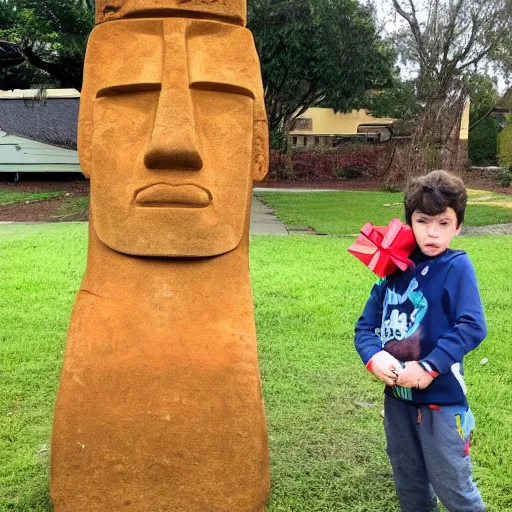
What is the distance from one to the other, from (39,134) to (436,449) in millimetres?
16465

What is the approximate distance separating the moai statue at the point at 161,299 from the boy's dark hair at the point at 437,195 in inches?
26.6

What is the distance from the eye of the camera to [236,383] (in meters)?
2.42

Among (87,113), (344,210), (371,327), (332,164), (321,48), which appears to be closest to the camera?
(371,327)

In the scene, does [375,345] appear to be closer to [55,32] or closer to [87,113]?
[87,113]

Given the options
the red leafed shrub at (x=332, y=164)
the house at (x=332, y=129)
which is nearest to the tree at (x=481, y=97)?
the house at (x=332, y=129)

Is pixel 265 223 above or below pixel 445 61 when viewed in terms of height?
below

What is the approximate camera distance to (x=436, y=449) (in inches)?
79.0

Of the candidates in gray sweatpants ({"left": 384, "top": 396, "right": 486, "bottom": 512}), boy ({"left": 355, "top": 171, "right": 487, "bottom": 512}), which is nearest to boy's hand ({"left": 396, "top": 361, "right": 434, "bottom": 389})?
boy ({"left": 355, "top": 171, "right": 487, "bottom": 512})

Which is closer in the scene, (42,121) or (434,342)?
(434,342)

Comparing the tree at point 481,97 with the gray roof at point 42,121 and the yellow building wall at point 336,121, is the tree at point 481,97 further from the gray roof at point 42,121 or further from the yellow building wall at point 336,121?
the gray roof at point 42,121

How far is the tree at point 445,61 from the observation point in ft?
49.2

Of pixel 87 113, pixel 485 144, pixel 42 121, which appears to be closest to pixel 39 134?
pixel 42 121

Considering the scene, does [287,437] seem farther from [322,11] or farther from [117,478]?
[322,11]

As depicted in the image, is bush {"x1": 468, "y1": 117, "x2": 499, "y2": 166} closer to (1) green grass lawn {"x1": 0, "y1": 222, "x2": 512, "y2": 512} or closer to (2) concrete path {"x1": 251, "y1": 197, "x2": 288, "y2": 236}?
(2) concrete path {"x1": 251, "y1": 197, "x2": 288, "y2": 236}
